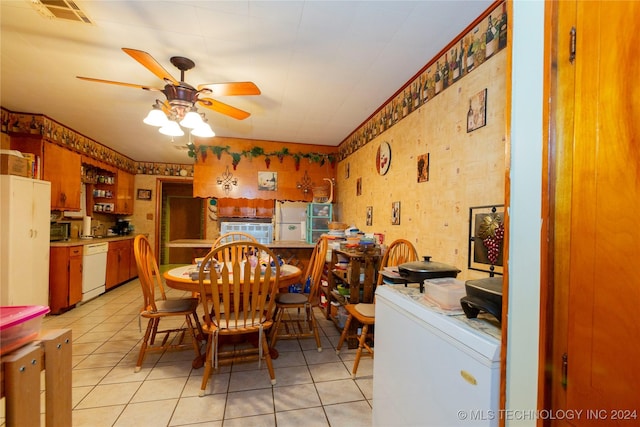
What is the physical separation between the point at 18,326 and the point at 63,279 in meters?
3.93

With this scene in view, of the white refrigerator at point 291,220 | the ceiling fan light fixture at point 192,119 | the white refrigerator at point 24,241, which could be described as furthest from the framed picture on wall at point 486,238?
the white refrigerator at point 24,241

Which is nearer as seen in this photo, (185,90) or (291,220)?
(185,90)

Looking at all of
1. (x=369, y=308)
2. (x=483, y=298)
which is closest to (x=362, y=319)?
(x=369, y=308)

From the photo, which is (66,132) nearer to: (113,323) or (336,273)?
(113,323)

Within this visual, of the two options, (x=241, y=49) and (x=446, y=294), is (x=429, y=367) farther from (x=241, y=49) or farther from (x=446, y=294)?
(x=241, y=49)

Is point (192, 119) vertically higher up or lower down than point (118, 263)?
higher up

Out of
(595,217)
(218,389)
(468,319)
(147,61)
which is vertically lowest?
(218,389)

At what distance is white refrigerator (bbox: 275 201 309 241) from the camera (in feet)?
14.8

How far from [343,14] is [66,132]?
4.38 metres

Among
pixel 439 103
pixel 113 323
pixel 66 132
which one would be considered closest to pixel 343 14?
pixel 439 103

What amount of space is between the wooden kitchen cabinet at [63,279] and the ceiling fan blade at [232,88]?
3095 mm

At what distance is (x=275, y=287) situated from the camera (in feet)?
6.37

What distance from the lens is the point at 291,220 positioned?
4555 millimetres

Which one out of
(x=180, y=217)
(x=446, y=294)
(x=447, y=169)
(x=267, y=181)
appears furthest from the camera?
(x=180, y=217)
